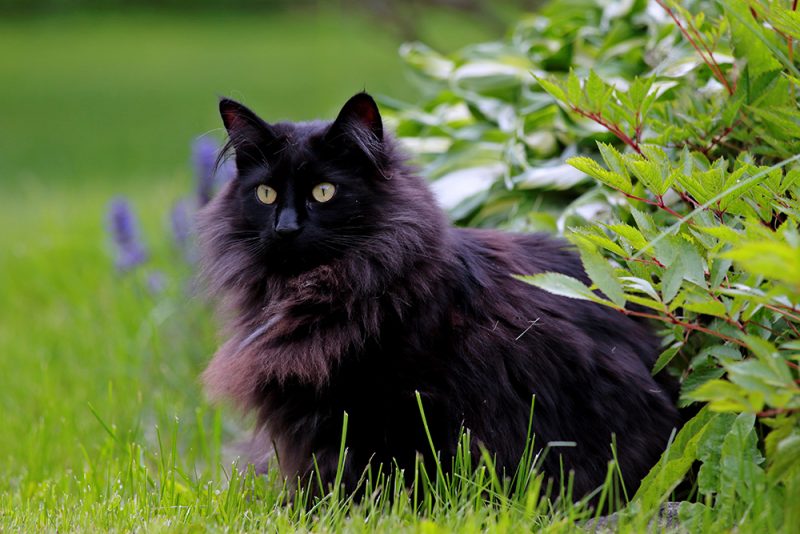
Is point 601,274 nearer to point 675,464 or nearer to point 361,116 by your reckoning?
point 675,464

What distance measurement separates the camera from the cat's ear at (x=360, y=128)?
1.82 meters

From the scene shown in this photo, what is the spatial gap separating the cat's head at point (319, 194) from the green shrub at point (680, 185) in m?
0.37

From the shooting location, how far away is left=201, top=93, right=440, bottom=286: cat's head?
5.94 ft

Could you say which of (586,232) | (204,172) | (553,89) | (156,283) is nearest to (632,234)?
(586,232)

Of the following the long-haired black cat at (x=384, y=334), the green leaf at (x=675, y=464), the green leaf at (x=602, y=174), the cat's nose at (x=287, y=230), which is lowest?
the green leaf at (x=675, y=464)

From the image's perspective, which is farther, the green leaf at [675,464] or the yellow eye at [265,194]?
the yellow eye at [265,194]

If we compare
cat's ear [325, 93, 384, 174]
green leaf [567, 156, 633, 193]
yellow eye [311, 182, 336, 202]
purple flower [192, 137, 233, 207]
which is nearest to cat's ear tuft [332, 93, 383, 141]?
cat's ear [325, 93, 384, 174]

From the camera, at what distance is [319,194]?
6.03 feet

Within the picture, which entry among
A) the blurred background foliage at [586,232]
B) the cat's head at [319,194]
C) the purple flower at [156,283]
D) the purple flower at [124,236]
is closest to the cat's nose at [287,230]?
the cat's head at [319,194]

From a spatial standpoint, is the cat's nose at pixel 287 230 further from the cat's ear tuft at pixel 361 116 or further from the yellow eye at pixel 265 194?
the cat's ear tuft at pixel 361 116

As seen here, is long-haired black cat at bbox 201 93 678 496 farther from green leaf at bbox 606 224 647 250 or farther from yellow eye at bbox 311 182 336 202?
green leaf at bbox 606 224 647 250

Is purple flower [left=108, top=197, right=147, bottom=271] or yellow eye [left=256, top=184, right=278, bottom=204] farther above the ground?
yellow eye [left=256, top=184, right=278, bottom=204]

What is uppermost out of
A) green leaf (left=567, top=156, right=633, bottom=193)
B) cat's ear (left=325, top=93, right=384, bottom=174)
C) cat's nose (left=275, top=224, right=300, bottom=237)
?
cat's ear (left=325, top=93, right=384, bottom=174)

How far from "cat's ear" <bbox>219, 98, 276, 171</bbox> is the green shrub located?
1.96 ft
